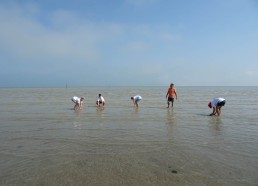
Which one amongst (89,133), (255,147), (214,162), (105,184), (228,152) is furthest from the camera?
(89,133)

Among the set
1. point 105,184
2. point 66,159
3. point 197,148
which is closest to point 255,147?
point 197,148

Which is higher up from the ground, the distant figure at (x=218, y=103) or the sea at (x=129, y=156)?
the distant figure at (x=218, y=103)

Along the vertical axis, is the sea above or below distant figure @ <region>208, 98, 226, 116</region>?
below

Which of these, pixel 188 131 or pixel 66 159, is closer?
pixel 66 159

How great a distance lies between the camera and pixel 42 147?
6.69m

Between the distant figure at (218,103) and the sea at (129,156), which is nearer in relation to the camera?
the sea at (129,156)

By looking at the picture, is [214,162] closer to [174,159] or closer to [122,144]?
[174,159]

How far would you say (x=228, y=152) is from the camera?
618 centimetres

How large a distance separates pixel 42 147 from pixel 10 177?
2030 millimetres

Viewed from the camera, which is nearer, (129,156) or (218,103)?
(129,156)

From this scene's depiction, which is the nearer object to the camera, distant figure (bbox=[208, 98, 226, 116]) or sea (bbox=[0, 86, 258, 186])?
sea (bbox=[0, 86, 258, 186])

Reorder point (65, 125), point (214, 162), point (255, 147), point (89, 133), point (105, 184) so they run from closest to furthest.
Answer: point (105, 184), point (214, 162), point (255, 147), point (89, 133), point (65, 125)

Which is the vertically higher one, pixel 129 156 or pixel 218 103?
pixel 218 103

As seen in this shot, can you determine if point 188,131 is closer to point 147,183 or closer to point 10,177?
point 147,183
